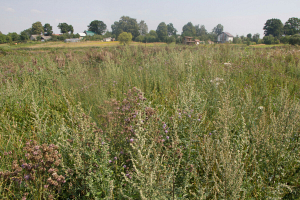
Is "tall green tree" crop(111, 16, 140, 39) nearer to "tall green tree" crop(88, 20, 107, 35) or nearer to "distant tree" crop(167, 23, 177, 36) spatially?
"tall green tree" crop(88, 20, 107, 35)

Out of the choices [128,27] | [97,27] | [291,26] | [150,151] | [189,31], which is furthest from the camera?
[97,27]

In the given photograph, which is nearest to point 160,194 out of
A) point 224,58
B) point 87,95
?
point 87,95

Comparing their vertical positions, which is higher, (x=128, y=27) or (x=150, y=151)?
(x=128, y=27)

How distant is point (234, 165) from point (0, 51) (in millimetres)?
20316

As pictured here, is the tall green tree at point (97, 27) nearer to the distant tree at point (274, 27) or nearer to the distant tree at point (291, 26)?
the distant tree at point (274, 27)

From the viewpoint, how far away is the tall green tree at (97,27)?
403 feet

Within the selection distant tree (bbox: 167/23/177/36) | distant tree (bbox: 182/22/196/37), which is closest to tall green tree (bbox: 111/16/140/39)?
distant tree (bbox: 182/22/196/37)

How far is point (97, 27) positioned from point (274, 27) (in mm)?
114841

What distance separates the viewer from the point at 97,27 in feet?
405

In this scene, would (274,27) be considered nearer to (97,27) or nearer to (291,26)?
(291,26)

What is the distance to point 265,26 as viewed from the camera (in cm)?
8525

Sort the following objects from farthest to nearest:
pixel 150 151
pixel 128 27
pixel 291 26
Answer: pixel 128 27, pixel 291 26, pixel 150 151

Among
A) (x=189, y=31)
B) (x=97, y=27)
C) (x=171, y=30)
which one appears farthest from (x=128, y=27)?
→ (x=171, y=30)

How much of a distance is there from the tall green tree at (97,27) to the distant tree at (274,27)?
10848 centimetres
